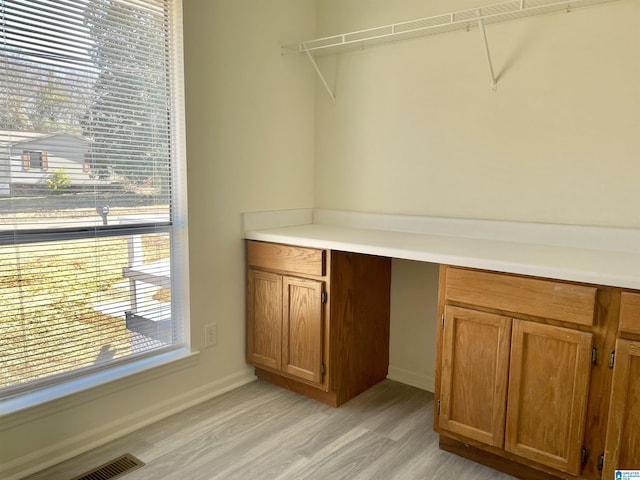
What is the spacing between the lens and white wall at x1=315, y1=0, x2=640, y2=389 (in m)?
2.01

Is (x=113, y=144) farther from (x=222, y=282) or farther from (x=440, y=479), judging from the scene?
(x=440, y=479)

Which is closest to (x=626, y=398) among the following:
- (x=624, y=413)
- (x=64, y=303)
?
(x=624, y=413)

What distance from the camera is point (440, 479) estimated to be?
6.07 ft

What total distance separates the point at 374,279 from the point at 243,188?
84 centimetres

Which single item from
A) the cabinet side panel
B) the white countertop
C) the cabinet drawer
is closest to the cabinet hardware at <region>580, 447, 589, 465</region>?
the white countertop

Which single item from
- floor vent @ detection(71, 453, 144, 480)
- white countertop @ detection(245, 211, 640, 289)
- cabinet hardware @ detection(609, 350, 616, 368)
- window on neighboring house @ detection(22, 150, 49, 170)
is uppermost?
window on neighboring house @ detection(22, 150, 49, 170)

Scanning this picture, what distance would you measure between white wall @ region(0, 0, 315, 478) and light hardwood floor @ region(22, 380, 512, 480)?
0.13m

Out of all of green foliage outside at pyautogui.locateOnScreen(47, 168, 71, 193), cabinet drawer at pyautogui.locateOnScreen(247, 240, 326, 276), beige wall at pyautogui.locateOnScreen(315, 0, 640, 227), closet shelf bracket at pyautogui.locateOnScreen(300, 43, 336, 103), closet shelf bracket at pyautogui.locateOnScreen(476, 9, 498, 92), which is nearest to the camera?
green foliage outside at pyautogui.locateOnScreen(47, 168, 71, 193)

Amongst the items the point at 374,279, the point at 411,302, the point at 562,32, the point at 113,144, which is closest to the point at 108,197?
the point at 113,144

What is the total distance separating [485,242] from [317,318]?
2.78ft

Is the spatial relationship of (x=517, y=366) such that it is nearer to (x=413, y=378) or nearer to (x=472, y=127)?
(x=413, y=378)

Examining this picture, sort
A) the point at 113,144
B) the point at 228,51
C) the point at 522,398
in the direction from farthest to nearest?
the point at 228,51, the point at 113,144, the point at 522,398

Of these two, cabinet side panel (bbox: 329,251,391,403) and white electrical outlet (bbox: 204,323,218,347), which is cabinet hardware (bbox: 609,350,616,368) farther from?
white electrical outlet (bbox: 204,323,218,347)

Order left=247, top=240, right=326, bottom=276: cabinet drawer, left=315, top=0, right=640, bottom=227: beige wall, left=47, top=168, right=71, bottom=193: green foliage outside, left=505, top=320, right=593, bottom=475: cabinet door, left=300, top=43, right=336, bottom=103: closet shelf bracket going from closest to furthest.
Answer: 1. left=505, top=320, right=593, bottom=475: cabinet door
2. left=47, top=168, right=71, bottom=193: green foliage outside
3. left=315, top=0, right=640, bottom=227: beige wall
4. left=247, top=240, right=326, bottom=276: cabinet drawer
5. left=300, top=43, right=336, bottom=103: closet shelf bracket
